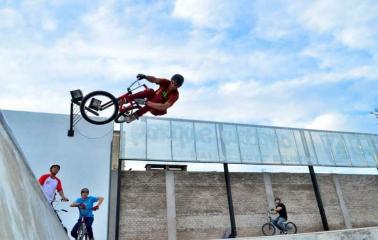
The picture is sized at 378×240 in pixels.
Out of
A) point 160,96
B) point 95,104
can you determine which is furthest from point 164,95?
point 95,104

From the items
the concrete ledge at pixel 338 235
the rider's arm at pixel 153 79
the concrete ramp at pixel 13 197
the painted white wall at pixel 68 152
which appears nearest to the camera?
the concrete ramp at pixel 13 197

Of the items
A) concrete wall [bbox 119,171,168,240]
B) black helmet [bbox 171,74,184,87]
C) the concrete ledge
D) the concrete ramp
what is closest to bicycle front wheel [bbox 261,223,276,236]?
concrete wall [bbox 119,171,168,240]

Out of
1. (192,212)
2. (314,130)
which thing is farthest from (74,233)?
(314,130)

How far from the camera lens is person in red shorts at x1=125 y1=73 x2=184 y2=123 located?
16.9ft

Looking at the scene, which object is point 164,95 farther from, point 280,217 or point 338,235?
point 280,217

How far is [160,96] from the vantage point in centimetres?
527

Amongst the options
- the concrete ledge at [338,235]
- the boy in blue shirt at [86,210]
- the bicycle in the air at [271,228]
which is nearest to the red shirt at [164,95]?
the boy in blue shirt at [86,210]

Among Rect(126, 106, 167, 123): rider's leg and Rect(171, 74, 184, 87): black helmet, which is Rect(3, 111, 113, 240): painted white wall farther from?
Rect(171, 74, 184, 87): black helmet

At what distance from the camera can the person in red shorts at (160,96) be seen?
5.16 meters

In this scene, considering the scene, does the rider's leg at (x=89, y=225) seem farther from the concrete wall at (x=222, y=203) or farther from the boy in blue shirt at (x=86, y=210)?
the concrete wall at (x=222, y=203)

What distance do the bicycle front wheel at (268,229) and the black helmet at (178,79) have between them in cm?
940

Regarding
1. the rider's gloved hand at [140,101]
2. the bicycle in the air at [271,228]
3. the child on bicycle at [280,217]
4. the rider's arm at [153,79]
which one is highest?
the rider's arm at [153,79]

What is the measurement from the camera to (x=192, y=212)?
39.7ft

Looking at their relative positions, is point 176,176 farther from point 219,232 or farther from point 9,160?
point 9,160
